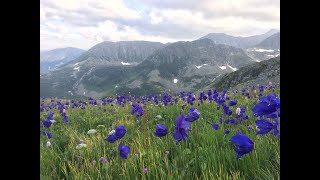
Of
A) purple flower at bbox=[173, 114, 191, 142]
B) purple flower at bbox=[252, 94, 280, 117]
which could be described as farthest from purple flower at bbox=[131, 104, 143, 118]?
purple flower at bbox=[252, 94, 280, 117]

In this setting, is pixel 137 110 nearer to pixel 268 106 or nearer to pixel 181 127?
pixel 181 127

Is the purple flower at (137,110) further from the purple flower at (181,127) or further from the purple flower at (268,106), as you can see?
the purple flower at (268,106)

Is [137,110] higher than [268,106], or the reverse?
[268,106]

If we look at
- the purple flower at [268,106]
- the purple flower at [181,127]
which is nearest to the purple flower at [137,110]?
the purple flower at [181,127]

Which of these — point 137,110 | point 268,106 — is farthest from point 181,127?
point 137,110

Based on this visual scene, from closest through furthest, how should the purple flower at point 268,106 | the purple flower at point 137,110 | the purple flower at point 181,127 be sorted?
the purple flower at point 268,106, the purple flower at point 181,127, the purple flower at point 137,110

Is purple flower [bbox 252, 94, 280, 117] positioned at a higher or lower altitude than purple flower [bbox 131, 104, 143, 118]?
higher

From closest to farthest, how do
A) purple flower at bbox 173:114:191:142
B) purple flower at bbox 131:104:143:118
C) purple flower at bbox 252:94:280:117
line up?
purple flower at bbox 252:94:280:117, purple flower at bbox 173:114:191:142, purple flower at bbox 131:104:143:118

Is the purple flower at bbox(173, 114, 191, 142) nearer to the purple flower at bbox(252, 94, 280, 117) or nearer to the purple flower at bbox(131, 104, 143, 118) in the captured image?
the purple flower at bbox(252, 94, 280, 117)
